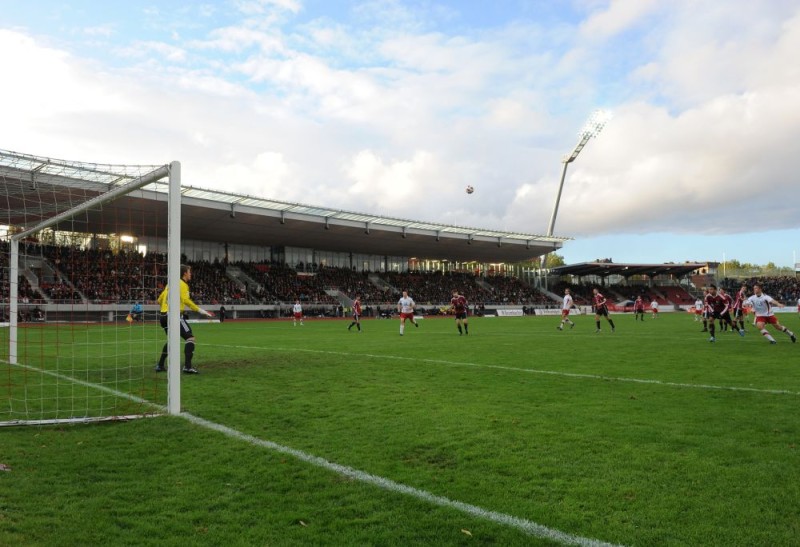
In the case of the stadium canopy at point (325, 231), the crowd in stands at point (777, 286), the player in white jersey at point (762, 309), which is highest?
the stadium canopy at point (325, 231)

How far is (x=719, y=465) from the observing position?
463 cm

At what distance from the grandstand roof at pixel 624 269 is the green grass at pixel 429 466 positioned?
7133 centimetres

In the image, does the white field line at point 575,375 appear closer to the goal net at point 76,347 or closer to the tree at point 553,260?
the goal net at point 76,347

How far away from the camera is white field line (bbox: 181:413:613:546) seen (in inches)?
133

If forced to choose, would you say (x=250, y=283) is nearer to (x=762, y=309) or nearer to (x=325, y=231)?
(x=325, y=231)

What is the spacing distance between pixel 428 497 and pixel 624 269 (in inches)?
3269

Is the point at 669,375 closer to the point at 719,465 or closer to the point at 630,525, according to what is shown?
the point at 719,465

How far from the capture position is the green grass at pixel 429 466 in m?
3.53

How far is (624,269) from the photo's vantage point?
3169 inches

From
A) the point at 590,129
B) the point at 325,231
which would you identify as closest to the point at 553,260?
the point at 590,129

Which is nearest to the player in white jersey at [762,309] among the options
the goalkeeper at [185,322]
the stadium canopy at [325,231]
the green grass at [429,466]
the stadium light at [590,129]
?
the green grass at [429,466]

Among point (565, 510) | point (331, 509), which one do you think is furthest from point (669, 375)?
point (331, 509)

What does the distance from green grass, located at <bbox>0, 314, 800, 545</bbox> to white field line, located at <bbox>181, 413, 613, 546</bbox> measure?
0.22 feet

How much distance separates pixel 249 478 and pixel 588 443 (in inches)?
125
